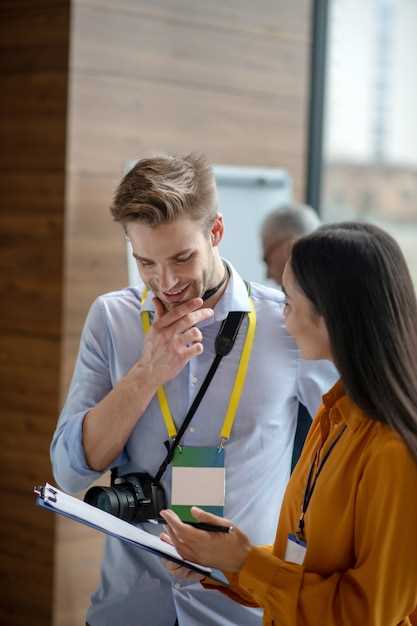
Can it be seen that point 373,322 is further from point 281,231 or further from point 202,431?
point 281,231

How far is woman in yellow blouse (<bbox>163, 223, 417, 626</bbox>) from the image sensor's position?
5.27 feet

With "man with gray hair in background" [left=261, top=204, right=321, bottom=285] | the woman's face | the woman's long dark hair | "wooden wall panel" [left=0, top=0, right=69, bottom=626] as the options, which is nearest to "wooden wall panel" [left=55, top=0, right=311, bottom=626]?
"wooden wall panel" [left=0, top=0, right=69, bottom=626]

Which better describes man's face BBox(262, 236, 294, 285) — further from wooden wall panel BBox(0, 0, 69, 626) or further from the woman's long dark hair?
the woman's long dark hair

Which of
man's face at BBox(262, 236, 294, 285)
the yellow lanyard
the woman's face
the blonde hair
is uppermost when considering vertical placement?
the blonde hair

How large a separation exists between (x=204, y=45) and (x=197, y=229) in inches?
112

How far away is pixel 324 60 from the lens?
5.46 meters

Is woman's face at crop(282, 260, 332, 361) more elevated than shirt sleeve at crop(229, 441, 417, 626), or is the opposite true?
woman's face at crop(282, 260, 332, 361)

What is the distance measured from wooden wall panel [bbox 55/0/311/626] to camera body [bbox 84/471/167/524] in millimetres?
2271

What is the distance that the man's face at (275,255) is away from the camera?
13.1ft

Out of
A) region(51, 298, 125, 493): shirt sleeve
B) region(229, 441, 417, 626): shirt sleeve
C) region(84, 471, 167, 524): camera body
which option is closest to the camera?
region(229, 441, 417, 626): shirt sleeve

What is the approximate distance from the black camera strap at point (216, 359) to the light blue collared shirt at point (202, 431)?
0.02m

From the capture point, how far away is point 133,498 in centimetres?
214

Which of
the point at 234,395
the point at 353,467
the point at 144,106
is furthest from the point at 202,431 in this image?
the point at 144,106

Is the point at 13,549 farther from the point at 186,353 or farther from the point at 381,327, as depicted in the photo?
the point at 381,327
